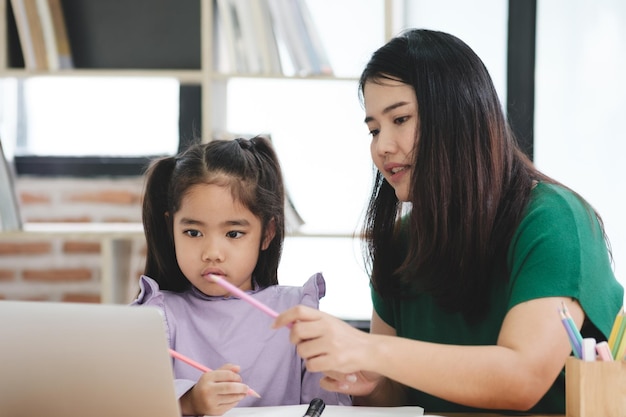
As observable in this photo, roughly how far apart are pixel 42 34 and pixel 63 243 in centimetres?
70

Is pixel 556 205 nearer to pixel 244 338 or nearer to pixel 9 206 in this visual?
pixel 244 338

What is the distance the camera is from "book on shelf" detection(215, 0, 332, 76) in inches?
100

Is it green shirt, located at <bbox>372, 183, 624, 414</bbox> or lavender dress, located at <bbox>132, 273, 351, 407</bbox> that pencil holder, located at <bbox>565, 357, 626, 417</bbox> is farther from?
lavender dress, located at <bbox>132, 273, 351, 407</bbox>

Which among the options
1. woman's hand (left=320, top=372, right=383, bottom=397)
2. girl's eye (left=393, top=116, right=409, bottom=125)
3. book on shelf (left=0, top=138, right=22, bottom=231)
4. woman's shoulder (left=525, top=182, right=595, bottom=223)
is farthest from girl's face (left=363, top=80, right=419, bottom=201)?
book on shelf (left=0, top=138, right=22, bottom=231)

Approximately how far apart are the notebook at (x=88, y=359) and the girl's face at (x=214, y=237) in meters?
0.52

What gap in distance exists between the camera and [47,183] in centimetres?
286

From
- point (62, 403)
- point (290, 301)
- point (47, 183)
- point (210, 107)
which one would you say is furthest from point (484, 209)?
point (47, 183)

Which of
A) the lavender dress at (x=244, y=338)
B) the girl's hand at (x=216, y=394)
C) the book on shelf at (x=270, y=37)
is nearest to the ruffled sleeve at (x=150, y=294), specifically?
the lavender dress at (x=244, y=338)

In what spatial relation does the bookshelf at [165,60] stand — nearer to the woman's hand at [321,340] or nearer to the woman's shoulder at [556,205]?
the woman's shoulder at [556,205]

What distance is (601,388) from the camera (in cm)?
108

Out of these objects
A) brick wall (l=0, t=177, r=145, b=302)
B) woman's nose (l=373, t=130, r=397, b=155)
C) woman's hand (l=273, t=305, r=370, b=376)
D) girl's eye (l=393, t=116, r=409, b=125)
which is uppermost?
girl's eye (l=393, t=116, r=409, b=125)

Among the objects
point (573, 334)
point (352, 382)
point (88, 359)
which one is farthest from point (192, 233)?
point (573, 334)

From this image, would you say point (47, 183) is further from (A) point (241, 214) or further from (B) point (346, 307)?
(A) point (241, 214)

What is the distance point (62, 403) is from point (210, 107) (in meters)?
1.62
